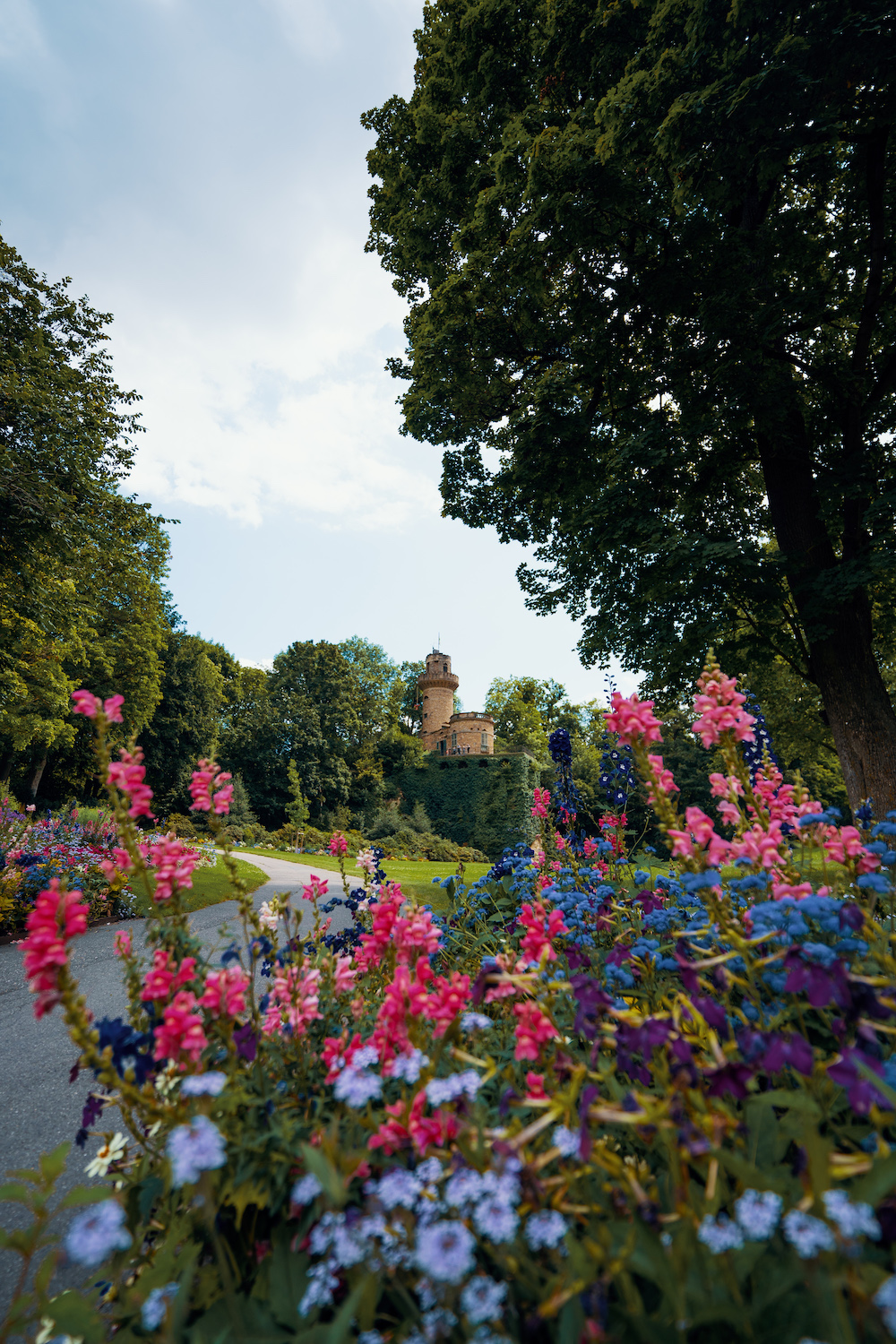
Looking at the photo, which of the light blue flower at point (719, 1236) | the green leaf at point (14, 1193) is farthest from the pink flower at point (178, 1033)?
the light blue flower at point (719, 1236)

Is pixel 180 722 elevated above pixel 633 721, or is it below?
above

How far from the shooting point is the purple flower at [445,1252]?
0.89 metres

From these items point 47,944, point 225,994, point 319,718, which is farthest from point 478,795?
point 47,944

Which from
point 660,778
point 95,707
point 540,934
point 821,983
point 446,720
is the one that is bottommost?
point 540,934

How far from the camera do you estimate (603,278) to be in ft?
27.6

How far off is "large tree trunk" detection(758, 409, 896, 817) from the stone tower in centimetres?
2981

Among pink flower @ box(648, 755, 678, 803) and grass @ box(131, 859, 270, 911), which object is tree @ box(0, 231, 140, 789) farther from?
pink flower @ box(648, 755, 678, 803)

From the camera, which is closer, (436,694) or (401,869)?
(401,869)

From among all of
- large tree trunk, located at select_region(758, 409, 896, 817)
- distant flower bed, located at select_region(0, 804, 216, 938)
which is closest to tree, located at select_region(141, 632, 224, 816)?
distant flower bed, located at select_region(0, 804, 216, 938)

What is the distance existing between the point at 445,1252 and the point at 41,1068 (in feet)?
15.1

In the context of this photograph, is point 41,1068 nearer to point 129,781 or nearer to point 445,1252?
point 129,781

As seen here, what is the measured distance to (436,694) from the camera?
39.5 metres

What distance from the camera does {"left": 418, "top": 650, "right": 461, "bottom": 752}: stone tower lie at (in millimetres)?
38250

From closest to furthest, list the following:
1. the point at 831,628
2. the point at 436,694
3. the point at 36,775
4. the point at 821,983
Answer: the point at 821,983 < the point at 831,628 < the point at 36,775 < the point at 436,694
